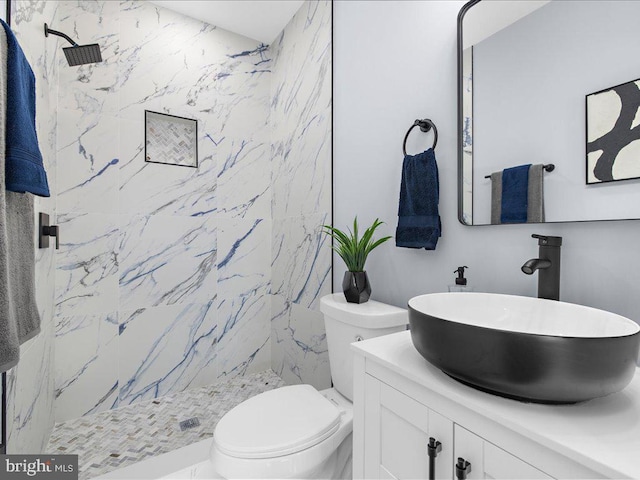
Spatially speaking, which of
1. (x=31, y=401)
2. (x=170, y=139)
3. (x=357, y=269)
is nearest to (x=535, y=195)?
(x=357, y=269)

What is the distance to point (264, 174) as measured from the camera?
8.32 ft

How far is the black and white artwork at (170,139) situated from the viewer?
2.15 m

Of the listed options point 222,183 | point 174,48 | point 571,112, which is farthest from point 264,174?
point 571,112

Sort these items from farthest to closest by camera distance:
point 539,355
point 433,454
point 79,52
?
point 79,52
point 433,454
point 539,355

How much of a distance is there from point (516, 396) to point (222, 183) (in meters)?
2.16

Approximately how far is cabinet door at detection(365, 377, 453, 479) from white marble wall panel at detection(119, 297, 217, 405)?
1.72 meters

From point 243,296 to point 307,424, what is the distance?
1.43 meters

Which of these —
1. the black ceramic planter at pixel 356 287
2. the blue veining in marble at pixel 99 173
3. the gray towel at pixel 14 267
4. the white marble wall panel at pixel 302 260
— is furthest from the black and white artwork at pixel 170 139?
the black ceramic planter at pixel 356 287

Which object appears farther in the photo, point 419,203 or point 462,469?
point 419,203

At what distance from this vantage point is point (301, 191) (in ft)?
7.08

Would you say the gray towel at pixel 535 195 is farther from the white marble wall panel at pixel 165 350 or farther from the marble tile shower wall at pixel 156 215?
the white marble wall panel at pixel 165 350

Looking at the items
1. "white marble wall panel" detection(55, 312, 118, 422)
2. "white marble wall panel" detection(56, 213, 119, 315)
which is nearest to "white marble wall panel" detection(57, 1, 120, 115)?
"white marble wall panel" detection(56, 213, 119, 315)

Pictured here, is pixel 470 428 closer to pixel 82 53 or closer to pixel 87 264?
pixel 82 53

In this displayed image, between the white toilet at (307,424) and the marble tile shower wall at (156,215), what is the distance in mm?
1151
